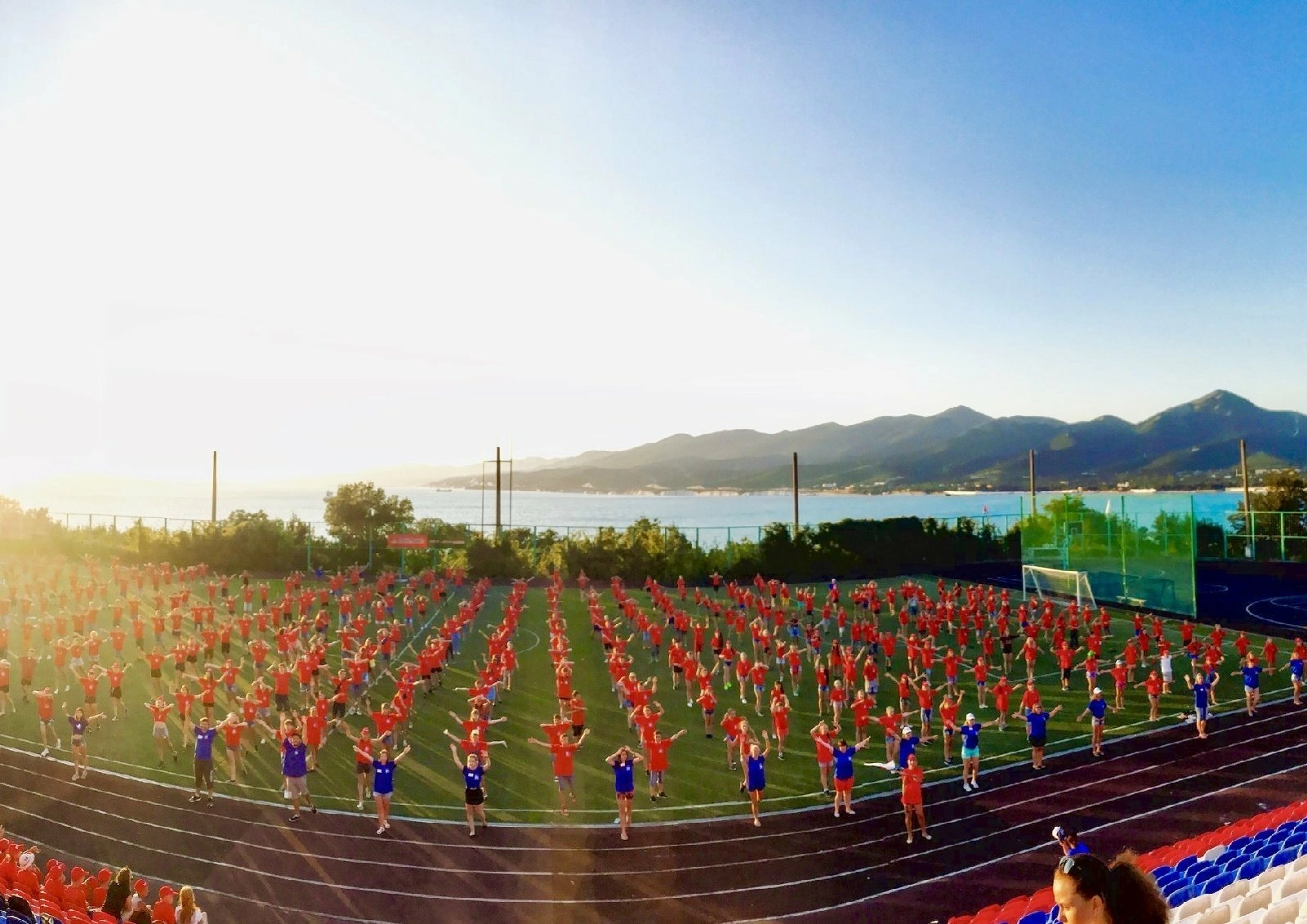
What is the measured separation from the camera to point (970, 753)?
605 inches

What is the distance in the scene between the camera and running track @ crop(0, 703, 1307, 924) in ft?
37.3

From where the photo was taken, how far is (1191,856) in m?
9.98

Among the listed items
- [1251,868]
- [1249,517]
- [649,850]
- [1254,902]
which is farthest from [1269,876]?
[1249,517]

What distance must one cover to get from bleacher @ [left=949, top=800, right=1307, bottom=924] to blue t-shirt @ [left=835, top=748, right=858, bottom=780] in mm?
4541

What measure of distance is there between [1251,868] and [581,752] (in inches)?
482

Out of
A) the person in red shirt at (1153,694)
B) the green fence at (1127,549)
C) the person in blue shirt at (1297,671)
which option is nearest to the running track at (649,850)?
the person in red shirt at (1153,694)

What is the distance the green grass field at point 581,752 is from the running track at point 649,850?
0.69m

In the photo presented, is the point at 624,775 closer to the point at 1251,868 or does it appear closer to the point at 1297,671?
the point at 1251,868

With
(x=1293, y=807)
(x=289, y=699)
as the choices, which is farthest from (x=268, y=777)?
(x=1293, y=807)

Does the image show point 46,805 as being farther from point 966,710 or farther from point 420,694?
point 966,710

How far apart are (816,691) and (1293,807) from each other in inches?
480

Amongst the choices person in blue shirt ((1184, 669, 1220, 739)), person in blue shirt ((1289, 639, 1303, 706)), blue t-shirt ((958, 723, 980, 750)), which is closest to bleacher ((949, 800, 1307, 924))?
blue t-shirt ((958, 723, 980, 750))

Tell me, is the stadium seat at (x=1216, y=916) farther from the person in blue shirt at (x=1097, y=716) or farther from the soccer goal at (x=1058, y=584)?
the soccer goal at (x=1058, y=584)

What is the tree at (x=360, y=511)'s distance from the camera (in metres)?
51.1
